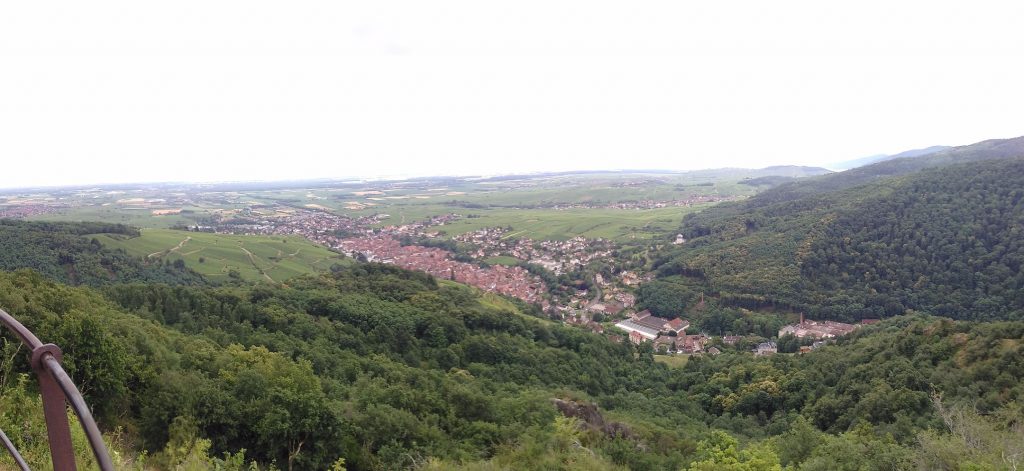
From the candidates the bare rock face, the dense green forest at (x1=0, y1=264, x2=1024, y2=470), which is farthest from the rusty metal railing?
the bare rock face

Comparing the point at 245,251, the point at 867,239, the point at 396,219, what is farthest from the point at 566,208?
the point at 245,251

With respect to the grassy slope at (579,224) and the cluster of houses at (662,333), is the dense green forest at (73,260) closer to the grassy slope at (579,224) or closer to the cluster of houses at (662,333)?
the cluster of houses at (662,333)

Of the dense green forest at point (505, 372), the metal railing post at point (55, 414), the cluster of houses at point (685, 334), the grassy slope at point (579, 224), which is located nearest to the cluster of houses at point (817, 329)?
the cluster of houses at point (685, 334)

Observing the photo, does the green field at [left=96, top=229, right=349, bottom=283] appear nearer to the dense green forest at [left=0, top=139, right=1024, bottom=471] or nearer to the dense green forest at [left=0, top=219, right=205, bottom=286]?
the dense green forest at [left=0, top=219, right=205, bottom=286]

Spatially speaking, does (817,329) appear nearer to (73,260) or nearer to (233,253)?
(233,253)

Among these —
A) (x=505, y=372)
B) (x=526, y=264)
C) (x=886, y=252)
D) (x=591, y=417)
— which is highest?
(x=591, y=417)

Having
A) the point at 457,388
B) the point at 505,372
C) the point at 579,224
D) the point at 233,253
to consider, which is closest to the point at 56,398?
the point at 457,388
